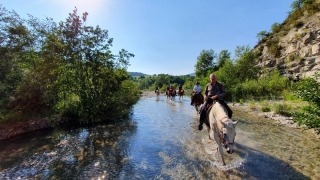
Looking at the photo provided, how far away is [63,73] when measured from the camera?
14547 mm

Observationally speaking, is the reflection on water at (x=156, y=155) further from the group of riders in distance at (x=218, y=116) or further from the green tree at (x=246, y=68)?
the green tree at (x=246, y=68)

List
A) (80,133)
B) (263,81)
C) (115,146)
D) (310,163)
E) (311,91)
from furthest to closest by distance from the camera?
(263,81) < (80,133) < (115,146) < (311,91) < (310,163)

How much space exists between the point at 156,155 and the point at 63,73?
30.6 ft

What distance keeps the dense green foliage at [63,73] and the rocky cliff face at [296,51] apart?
2086 cm

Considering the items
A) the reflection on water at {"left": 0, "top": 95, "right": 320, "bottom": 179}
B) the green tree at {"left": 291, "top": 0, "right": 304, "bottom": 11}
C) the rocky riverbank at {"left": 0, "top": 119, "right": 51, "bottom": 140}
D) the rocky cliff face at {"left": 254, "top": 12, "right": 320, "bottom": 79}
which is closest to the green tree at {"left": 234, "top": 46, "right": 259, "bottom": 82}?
the rocky cliff face at {"left": 254, "top": 12, "right": 320, "bottom": 79}

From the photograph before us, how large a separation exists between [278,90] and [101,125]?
67.8 ft

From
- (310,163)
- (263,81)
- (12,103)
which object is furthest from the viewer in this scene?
(263,81)

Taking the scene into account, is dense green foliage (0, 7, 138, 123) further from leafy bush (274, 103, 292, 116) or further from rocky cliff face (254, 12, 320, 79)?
rocky cliff face (254, 12, 320, 79)

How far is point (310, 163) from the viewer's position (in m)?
7.31

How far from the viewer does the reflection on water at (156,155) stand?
22.6 feet

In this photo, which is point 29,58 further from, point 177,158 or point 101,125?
point 177,158

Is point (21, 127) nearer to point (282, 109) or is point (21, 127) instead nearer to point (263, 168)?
point (263, 168)

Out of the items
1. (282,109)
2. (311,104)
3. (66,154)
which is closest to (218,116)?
(311,104)

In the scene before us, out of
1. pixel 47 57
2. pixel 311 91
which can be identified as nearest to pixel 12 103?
pixel 47 57
